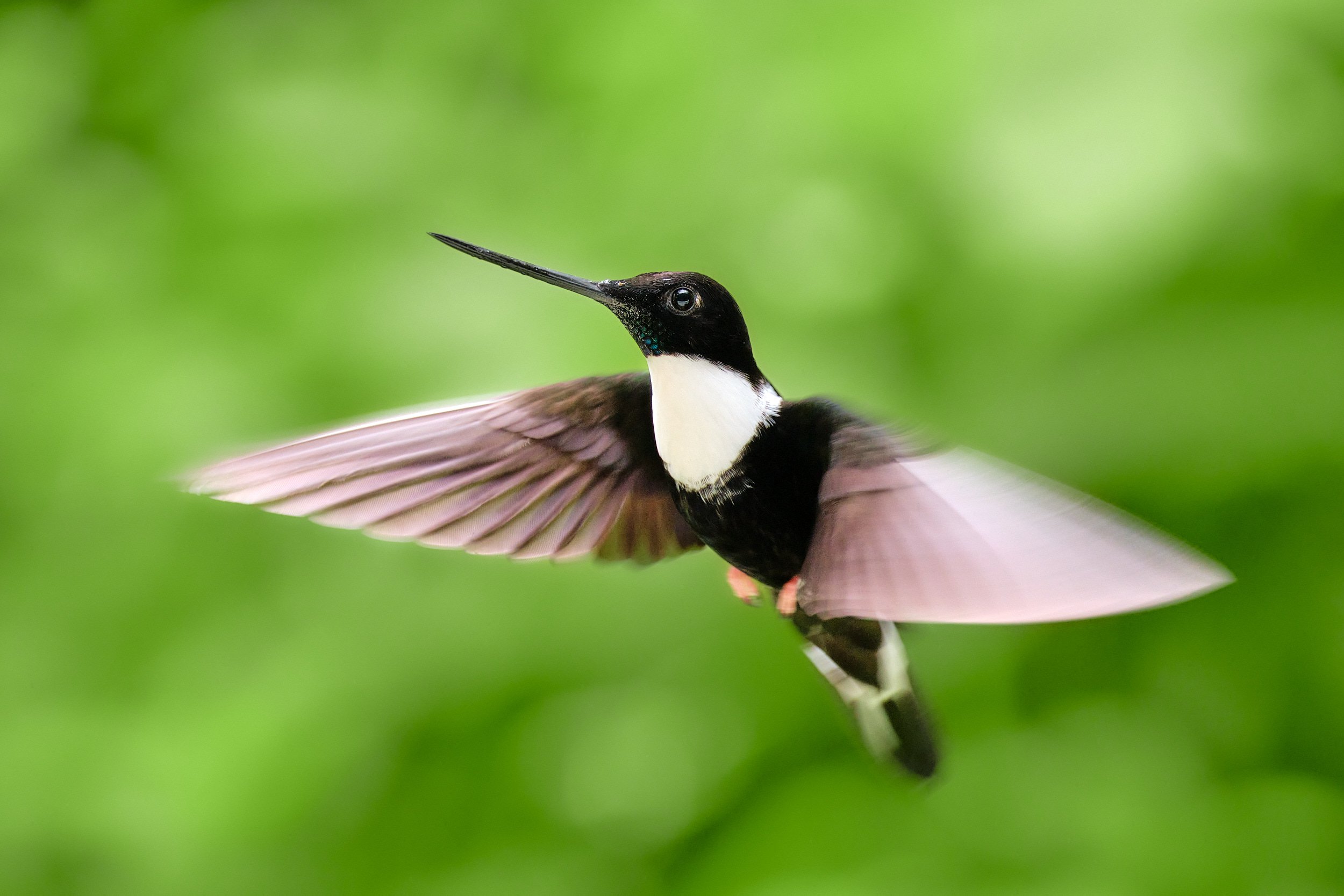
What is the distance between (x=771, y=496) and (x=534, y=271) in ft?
0.71

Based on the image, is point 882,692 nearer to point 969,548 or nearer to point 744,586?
point 744,586

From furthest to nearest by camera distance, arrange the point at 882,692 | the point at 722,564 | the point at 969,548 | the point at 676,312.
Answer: the point at 722,564 < the point at 882,692 < the point at 676,312 < the point at 969,548

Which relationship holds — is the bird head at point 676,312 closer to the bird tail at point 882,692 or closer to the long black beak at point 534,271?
the long black beak at point 534,271

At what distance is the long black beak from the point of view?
53 cm

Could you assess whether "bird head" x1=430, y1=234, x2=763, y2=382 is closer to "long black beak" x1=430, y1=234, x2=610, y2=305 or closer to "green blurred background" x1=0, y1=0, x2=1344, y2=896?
"long black beak" x1=430, y1=234, x2=610, y2=305

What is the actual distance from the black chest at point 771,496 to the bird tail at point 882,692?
0.26ft

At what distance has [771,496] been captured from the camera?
2.29ft

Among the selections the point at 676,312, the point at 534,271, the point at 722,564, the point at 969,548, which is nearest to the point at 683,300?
the point at 676,312

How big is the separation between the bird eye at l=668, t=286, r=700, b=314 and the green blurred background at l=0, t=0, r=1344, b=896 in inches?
27.6

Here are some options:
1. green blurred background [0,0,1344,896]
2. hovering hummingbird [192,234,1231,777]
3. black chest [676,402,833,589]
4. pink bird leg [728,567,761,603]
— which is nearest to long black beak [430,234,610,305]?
hovering hummingbird [192,234,1231,777]

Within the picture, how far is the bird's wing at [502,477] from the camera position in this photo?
0.71 meters

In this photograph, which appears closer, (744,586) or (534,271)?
(534,271)

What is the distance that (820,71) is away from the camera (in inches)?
59.9

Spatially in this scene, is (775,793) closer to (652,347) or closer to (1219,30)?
(652,347)
